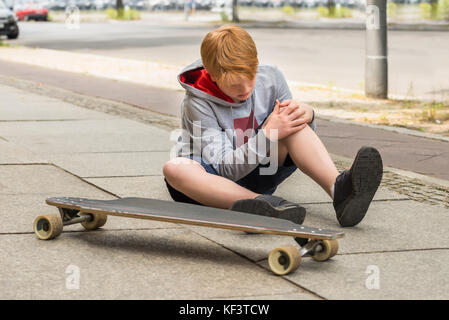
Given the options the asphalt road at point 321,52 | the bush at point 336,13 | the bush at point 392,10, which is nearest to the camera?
the asphalt road at point 321,52

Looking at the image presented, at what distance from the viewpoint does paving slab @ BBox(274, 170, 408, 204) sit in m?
5.00

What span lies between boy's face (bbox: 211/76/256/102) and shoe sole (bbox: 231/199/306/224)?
1.86ft

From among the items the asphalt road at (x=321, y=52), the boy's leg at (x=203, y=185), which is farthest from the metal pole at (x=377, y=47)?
the boy's leg at (x=203, y=185)

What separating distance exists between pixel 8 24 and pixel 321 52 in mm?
11393

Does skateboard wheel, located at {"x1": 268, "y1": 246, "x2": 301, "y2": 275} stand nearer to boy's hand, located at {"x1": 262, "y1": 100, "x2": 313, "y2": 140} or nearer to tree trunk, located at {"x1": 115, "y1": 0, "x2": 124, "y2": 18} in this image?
boy's hand, located at {"x1": 262, "y1": 100, "x2": 313, "y2": 140}

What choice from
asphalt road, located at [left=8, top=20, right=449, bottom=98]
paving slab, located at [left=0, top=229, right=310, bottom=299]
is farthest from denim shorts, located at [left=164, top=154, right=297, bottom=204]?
asphalt road, located at [left=8, top=20, right=449, bottom=98]

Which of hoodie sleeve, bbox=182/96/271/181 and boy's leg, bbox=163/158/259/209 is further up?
hoodie sleeve, bbox=182/96/271/181

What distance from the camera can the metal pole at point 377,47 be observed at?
392 inches

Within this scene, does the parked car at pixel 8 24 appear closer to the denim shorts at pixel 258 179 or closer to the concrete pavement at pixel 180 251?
the concrete pavement at pixel 180 251

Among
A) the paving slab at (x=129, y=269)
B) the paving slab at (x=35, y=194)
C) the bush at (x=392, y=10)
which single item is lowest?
the bush at (x=392, y=10)

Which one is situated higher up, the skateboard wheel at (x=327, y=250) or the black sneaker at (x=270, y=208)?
the black sneaker at (x=270, y=208)

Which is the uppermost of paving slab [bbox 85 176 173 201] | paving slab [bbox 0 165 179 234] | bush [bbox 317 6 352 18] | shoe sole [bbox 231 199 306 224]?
shoe sole [bbox 231 199 306 224]

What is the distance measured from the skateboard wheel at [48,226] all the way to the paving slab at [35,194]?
0.51 feet
